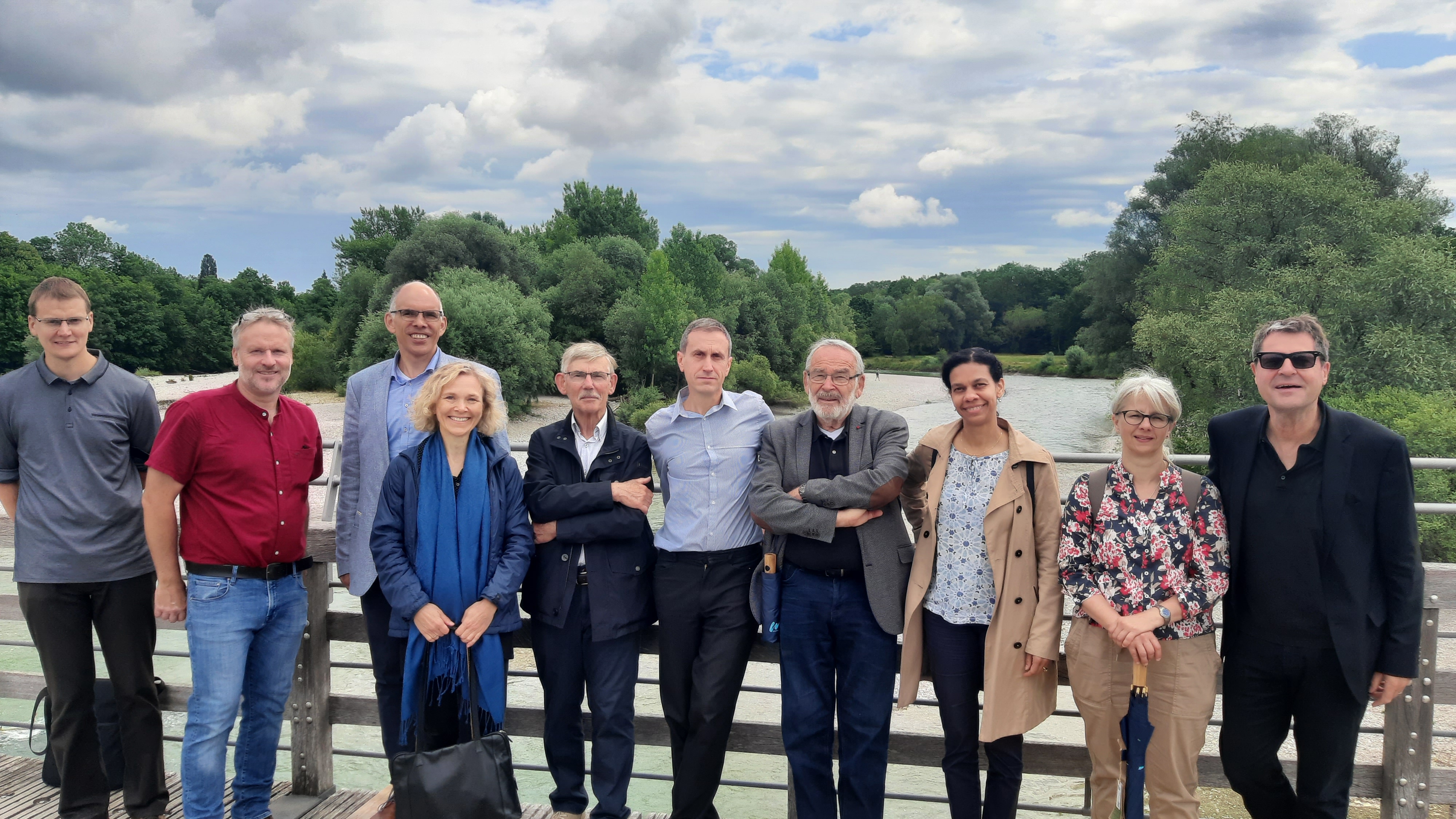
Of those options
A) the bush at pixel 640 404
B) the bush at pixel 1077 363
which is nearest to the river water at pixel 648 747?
the bush at pixel 640 404

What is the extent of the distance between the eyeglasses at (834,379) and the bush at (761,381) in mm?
41335

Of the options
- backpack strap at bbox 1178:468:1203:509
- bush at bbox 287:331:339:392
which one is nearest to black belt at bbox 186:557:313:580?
backpack strap at bbox 1178:468:1203:509

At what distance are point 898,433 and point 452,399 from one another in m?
1.51

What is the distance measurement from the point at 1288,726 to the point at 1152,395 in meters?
1.17

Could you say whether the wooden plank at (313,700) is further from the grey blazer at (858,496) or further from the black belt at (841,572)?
the black belt at (841,572)

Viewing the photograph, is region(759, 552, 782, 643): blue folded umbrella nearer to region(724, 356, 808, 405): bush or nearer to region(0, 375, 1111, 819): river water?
region(0, 375, 1111, 819): river water

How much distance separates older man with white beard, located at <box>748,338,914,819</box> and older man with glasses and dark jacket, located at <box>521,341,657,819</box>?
1.52 ft

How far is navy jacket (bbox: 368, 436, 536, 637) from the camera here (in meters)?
3.02

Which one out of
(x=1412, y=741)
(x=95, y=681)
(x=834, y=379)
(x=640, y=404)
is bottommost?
(x=640, y=404)

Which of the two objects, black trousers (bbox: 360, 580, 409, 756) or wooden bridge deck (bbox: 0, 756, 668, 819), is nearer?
black trousers (bbox: 360, 580, 409, 756)

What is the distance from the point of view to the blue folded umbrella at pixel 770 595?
3156 millimetres

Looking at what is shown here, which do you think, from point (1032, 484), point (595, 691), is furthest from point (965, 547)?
point (595, 691)

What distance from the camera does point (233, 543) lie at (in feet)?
10.3

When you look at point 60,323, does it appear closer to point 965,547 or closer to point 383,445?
point 383,445
